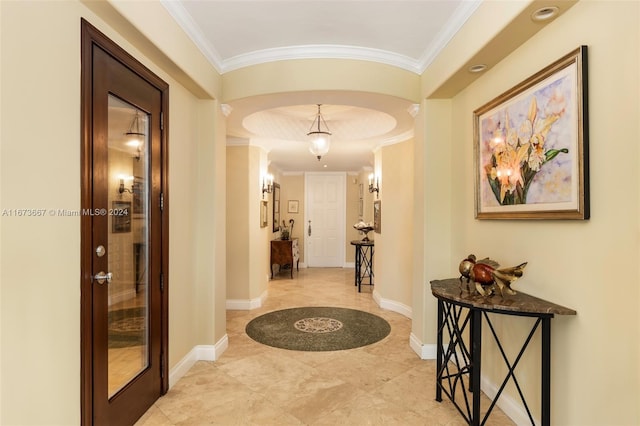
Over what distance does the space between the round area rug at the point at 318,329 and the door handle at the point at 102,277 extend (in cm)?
202

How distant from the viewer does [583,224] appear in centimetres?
169

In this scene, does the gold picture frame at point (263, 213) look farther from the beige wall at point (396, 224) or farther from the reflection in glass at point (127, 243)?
the reflection in glass at point (127, 243)

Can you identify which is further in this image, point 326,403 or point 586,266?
point 326,403

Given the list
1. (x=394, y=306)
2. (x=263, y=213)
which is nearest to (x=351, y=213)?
(x=263, y=213)

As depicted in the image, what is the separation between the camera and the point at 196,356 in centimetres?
313

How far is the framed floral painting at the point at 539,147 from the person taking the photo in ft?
5.52

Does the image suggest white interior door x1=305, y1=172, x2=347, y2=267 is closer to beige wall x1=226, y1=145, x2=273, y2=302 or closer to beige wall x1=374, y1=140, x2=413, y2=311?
beige wall x1=374, y1=140, x2=413, y2=311

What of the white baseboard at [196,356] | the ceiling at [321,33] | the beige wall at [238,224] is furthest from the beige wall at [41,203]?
the beige wall at [238,224]

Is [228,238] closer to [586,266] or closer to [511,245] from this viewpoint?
[511,245]

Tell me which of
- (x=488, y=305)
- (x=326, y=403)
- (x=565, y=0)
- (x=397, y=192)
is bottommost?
(x=326, y=403)

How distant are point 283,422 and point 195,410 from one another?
2.06 ft

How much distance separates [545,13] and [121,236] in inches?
106

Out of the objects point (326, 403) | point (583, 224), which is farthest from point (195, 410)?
point (583, 224)

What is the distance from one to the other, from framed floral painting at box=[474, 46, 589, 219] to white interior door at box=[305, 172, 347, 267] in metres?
6.04
